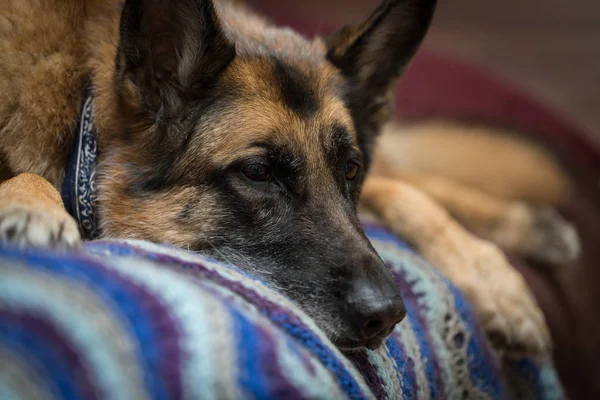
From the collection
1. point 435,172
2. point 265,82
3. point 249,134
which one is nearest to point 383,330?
point 249,134

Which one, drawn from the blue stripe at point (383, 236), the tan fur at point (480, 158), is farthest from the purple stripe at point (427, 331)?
the tan fur at point (480, 158)

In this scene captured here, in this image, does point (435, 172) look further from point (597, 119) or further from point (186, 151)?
point (186, 151)

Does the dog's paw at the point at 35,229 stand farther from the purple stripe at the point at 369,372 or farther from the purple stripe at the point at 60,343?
the purple stripe at the point at 369,372

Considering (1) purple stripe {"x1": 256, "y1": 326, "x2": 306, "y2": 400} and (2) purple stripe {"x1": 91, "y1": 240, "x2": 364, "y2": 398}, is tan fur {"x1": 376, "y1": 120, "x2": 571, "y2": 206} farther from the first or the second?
(1) purple stripe {"x1": 256, "y1": 326, "x2": 306, "y2": 400}

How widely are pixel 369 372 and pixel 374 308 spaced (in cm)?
13

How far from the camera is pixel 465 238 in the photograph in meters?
2.01

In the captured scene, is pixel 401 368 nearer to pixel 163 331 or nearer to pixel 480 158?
pixel 163 331

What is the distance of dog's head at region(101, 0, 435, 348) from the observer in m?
1.39

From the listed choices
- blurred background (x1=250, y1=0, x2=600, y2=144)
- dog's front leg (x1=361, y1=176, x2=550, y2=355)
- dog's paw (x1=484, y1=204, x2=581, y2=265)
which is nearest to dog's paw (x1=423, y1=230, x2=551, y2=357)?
dog's front leg (x1=361, y1=176, x2=550, y2=355)

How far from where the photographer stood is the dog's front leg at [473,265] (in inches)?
68.4

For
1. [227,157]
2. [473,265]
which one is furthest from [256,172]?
[473,265]

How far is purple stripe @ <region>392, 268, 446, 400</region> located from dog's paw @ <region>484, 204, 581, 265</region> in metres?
0.90

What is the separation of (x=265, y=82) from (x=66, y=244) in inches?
26.2

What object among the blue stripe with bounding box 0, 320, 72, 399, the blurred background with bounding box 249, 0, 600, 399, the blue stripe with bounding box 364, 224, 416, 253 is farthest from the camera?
the blurred background with bounding box 249, 0, 600, 399
